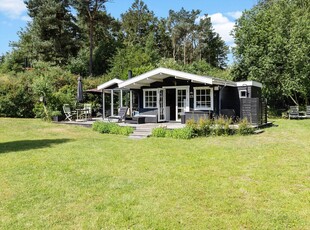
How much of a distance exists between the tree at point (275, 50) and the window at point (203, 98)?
23.3 feet

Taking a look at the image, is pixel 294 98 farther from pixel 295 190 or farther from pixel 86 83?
pixel 295 190

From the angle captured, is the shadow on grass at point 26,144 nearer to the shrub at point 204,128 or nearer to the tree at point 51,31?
the shrub at point 204,128

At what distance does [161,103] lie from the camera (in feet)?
50.9

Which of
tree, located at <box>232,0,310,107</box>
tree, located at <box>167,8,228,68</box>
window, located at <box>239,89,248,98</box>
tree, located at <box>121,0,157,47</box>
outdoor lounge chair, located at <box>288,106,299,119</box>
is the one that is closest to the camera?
window, located at <box>239,89,248,98</box>

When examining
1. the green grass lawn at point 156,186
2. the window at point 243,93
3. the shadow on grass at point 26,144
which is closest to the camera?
the green grass lawn at point 156,186

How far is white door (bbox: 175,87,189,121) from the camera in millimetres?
14570

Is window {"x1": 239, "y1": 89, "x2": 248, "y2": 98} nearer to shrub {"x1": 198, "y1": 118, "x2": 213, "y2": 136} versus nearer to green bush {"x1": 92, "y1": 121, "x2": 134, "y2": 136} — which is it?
shrub {"x1": 198, "y1": 118, "x2": 213, "y2": 136}

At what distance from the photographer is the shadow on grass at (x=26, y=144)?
25.8 feet

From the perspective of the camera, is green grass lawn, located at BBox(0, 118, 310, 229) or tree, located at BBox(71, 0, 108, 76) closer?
green grass lawn, located at BBox(0, 118, 310, 229)

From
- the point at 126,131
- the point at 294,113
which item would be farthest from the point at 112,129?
the point at 294,113

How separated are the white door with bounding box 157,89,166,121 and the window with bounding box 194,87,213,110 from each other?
1980 mm

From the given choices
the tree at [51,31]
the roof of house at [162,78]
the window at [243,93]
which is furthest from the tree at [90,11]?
the window at [243,93]

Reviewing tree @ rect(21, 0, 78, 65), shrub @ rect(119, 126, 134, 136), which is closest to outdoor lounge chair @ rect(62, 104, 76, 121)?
shrub @ rect(119, 126, 134, 136)

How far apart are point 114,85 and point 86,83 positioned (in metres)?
5.10
